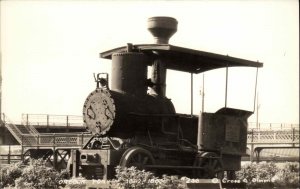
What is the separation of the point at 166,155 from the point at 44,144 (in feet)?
54.6

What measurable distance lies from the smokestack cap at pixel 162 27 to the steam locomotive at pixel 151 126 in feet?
3.91

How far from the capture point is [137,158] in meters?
13.5

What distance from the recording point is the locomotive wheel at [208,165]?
1495cm

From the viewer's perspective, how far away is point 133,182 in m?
12.1

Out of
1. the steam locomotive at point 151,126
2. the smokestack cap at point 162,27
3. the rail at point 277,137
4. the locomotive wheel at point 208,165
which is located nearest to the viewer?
the steam locomotive at point 151,126

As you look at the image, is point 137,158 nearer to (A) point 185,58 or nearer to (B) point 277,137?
(A) point 185,58

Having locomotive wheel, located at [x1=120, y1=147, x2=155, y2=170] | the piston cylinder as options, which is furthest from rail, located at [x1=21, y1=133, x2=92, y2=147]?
locomotive wheel, located at [x1=120, y1=147, x2=155, y2=170]

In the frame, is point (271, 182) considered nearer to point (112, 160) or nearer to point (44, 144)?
point (112, 160)

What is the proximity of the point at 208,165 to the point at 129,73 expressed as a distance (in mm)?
3329

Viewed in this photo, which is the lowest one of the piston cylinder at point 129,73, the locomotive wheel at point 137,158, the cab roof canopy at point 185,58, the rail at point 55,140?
the rail at point 55,140

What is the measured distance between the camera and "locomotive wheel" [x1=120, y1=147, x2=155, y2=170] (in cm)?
1318

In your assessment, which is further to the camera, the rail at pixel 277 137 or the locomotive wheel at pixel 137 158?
the rail at pixel 277 137

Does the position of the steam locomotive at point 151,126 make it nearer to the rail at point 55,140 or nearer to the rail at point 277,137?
the rail at point 55,140

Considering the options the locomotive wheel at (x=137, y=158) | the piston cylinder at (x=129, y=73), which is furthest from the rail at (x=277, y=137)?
the locomotive wheel at (x=137, y=158)
